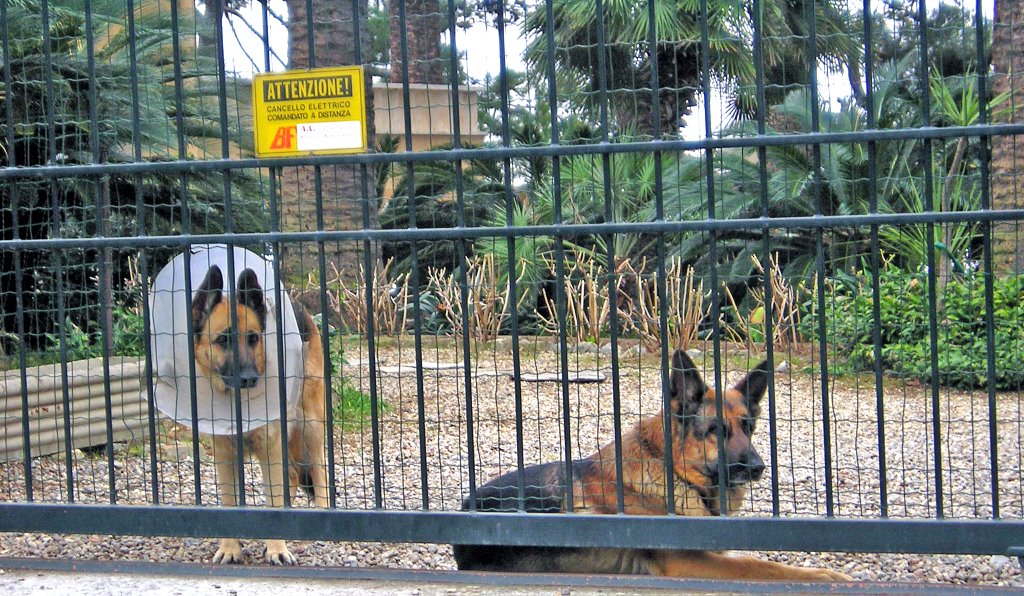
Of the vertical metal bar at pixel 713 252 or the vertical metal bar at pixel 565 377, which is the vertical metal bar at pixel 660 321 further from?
the vertical metal bar at pixel 713 252

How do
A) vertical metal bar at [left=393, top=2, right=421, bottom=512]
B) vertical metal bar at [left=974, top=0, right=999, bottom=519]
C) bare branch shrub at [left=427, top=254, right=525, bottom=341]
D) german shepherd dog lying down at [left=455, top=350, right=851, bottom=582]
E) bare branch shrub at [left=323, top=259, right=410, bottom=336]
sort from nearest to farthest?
vertical metal bar at [left=974, top=0, right=999, bottom=519] → vertical metal bar at [left=393, top=2, right=421, bottom=512] → german shepherd dog lying down at [left=455, top=350, right=851, bottom=582] → bare branch shrub at [left=323, top=259, right=410, bottom=336] → bare branch shrub at [left=427, top=254, right=525, bottom=341]

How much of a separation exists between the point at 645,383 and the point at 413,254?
6.00m

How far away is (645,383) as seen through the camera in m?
9.95

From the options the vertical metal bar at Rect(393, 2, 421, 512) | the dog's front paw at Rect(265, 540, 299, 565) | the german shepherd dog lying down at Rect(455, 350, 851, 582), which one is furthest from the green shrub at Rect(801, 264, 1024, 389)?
the dog's front paw at Rect(265, 540, 299, 565)

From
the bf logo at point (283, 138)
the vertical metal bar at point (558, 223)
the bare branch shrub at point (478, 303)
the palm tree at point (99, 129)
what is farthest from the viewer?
the palm tree at point (99, 129)

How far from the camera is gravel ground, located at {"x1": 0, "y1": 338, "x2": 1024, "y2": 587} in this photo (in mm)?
4902

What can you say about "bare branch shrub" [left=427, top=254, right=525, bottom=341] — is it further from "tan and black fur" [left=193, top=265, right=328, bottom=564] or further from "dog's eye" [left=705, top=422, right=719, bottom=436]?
"dog's eye" [left=705, top=422, right=719, bottom=436]

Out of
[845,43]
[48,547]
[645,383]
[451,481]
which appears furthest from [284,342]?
[645,383]

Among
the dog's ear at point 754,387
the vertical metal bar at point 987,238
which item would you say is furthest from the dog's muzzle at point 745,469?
the vertical metal bar at point 987,238

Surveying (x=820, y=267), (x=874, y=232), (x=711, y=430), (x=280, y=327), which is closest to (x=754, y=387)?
(x=711, y=430)

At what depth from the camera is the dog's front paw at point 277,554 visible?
16.5 feet

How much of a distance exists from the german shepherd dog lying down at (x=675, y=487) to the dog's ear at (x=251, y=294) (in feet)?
4.77

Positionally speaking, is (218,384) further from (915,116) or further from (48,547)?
(915,116)

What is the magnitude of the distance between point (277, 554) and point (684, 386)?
2255 mm
